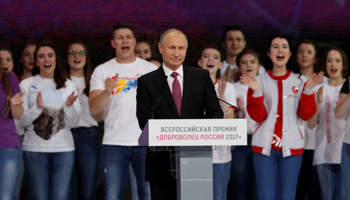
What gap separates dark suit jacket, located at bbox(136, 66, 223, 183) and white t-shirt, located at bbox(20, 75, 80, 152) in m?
1.76

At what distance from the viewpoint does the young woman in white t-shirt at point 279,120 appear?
399 cm

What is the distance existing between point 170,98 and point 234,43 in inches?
111

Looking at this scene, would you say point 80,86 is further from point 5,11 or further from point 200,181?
point 200,181

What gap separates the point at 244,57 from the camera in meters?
4.88

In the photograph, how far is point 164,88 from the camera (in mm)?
2744

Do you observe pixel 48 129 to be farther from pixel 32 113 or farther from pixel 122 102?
pixel 122 102

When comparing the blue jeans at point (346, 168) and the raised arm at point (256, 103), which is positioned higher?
the raised arm at point (256, 103)

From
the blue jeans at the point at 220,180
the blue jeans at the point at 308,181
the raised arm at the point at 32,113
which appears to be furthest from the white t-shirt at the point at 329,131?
the raised arm at the point at 32,113

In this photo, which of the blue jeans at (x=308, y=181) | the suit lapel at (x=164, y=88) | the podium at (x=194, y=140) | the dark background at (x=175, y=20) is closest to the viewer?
the podium at (x=194, y=140)

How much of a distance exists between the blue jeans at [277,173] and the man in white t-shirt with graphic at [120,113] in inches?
37.7

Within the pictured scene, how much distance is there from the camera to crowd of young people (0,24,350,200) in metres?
3.99

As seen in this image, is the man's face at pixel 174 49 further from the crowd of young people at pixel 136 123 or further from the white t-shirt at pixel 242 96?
the white t-shirt at pixel 242 96

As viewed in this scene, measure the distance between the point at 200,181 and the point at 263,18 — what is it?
3.93 m

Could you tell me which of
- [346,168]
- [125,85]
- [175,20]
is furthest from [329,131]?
[175,20]
